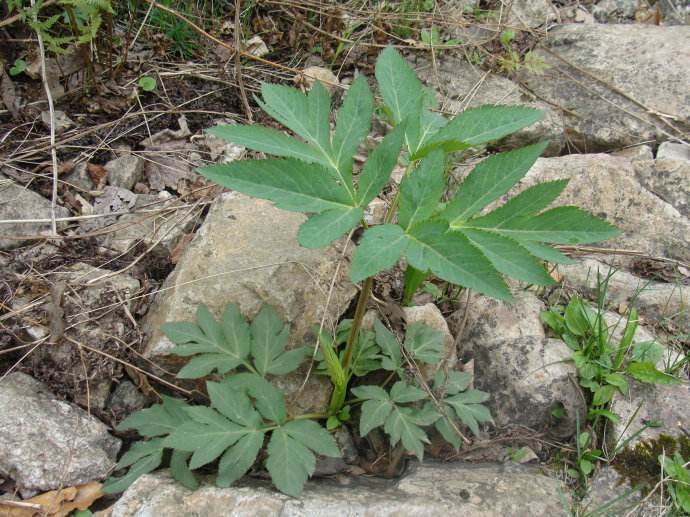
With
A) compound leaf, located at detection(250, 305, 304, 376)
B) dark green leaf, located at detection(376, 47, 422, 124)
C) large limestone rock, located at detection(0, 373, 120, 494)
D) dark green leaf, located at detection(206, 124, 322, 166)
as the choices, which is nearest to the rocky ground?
large limestone rock, located at detection(0, 373, 120, 494)

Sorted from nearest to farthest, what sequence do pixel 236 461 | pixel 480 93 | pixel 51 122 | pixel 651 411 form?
pixel 236 461 → pixel 651 411 → pixel 51 122 → pixel 480 93

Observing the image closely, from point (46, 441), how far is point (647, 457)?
2.09 meters

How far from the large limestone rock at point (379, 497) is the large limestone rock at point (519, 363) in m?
0.26

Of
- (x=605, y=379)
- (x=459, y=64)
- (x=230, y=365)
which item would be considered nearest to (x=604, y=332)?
(x=605, y=379)

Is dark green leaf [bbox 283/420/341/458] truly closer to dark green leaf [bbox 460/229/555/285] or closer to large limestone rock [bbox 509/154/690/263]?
dark green leaf [bbox 460/229/555/285]

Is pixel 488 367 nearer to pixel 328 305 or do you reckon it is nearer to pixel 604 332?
pixel 604 332

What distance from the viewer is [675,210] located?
300cm

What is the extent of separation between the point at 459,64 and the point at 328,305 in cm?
214

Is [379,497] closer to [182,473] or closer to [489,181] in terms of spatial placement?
[182,473]

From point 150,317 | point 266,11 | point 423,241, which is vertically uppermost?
point 266,11

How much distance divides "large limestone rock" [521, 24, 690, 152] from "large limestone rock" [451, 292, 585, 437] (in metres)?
1.48

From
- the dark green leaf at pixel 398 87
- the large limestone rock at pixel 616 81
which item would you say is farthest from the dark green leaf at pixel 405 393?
the large limestone rock at pixel 616 81

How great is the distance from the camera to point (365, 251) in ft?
4.85

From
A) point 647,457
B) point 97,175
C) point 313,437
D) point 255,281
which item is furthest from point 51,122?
point 647,457
